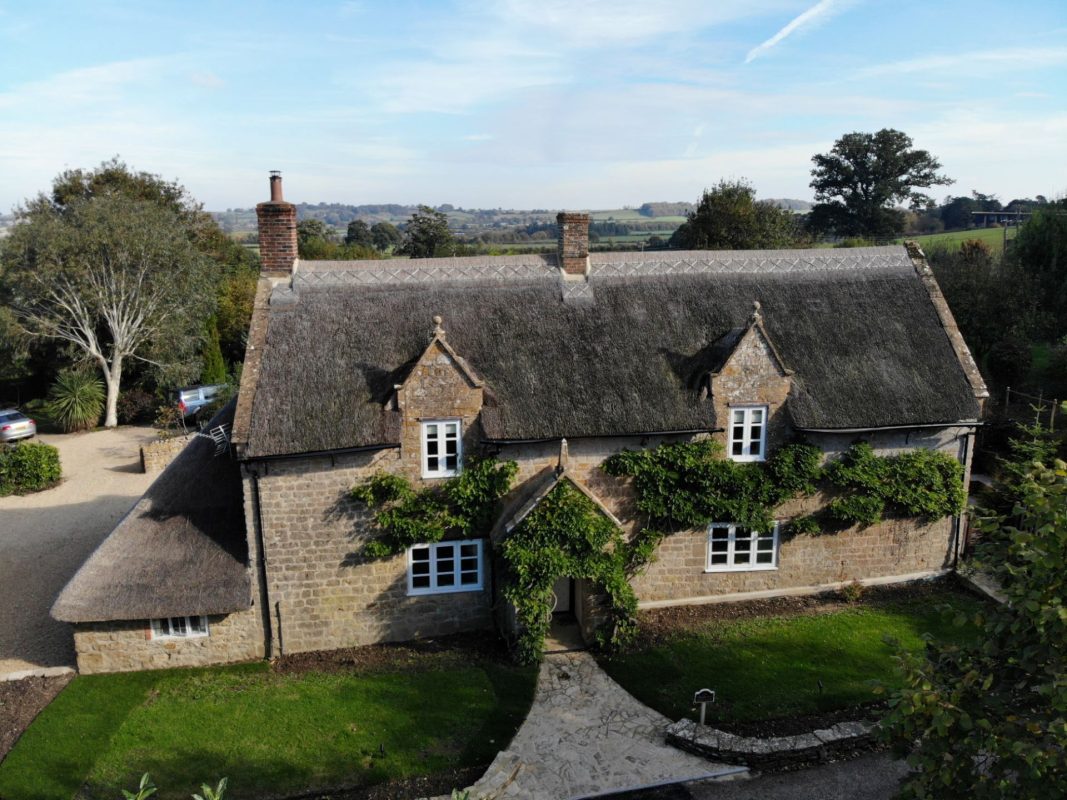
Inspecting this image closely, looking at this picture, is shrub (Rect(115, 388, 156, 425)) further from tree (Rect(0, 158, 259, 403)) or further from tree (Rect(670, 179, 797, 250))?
tree (Rect(670, 179, 797, 250))

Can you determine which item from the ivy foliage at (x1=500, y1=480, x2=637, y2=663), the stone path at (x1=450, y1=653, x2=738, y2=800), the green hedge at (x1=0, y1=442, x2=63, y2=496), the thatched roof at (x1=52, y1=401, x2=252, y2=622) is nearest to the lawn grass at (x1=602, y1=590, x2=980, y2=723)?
the stone path at (x1=450, y1=653, x2=738, y2=800)

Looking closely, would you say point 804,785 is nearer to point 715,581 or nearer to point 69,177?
point 715,581

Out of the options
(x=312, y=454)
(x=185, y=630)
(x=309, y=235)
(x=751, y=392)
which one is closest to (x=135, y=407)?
(x=185, y=630)

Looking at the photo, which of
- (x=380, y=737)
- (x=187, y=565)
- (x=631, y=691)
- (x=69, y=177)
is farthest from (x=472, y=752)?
(x=69, y=177)

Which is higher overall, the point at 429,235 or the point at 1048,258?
the point at 429,235

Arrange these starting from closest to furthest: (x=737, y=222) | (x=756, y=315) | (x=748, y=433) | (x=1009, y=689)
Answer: (x=1009, y=689), (x=756, y=315), (x=748, y=433), (x=737, y=222)

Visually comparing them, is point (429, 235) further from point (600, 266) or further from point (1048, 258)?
point (600, 266)
